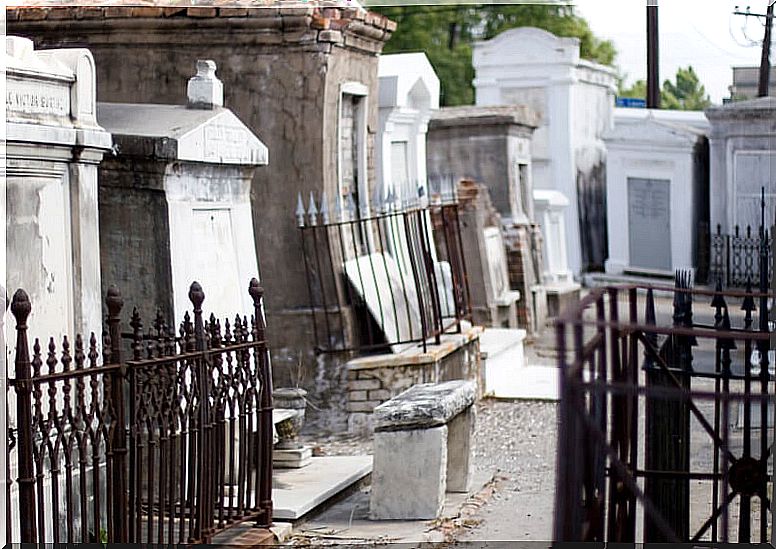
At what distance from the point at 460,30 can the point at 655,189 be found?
698cm

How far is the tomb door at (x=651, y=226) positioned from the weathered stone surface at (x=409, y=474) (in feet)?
27.5

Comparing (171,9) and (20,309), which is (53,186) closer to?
(20,309)

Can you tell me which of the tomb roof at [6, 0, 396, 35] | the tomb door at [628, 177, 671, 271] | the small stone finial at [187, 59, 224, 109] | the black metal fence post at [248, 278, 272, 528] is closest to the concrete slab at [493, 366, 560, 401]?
the tomb roof at [6, 0, 396, 35]

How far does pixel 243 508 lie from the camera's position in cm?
525

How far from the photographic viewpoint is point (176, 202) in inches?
229

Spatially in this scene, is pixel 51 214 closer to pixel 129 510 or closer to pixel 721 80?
pixel 129 510

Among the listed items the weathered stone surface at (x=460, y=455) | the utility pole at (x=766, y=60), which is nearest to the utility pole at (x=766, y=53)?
the utility pole at (x=766, y=60)

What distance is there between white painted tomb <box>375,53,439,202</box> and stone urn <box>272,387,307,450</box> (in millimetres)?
2363

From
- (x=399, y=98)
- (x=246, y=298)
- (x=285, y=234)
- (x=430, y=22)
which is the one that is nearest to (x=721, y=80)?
(x=399, y=98)

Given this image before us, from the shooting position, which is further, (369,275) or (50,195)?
(369,275)

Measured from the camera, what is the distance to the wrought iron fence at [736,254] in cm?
895

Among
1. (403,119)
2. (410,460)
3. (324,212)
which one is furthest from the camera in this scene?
(403,119)

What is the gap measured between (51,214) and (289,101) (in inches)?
123

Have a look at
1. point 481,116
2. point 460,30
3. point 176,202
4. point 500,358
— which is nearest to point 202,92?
point 176,202
